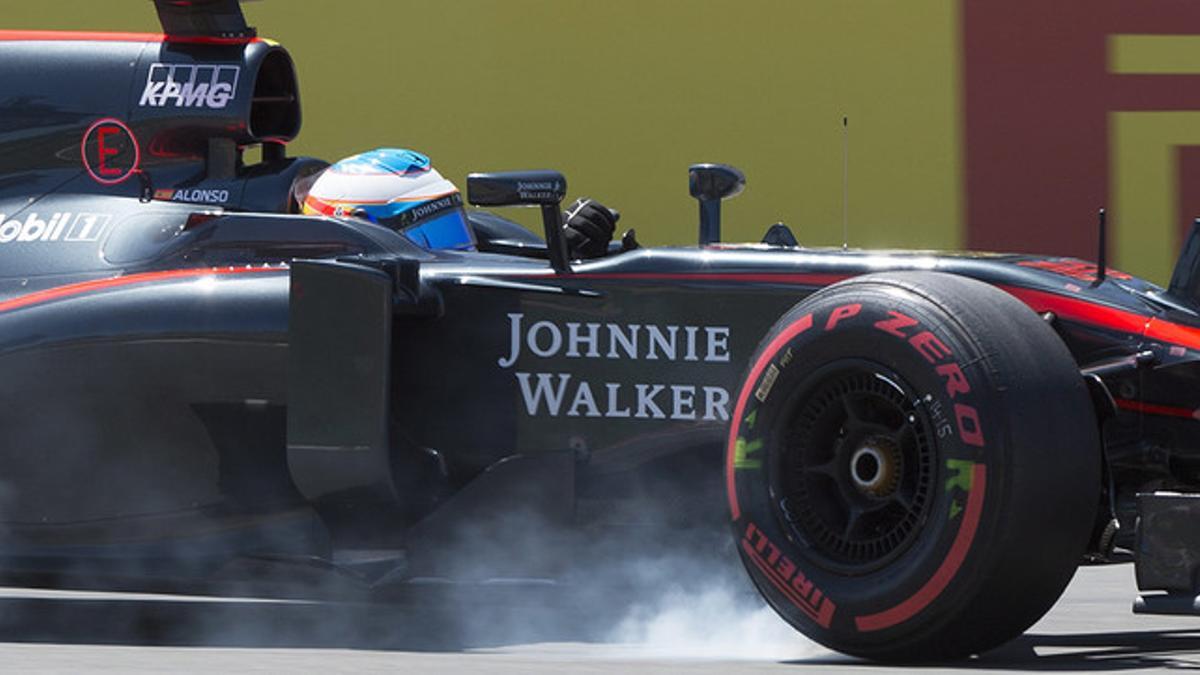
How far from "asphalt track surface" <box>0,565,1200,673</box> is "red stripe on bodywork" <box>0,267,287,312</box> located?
0.85 meters

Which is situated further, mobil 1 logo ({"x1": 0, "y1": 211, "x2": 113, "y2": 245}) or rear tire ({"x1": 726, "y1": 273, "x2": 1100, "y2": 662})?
mobil 1 logo ({"x1": 0, "y1": 211, "x2": 113, "y2": 245})

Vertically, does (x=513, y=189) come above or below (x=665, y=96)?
below

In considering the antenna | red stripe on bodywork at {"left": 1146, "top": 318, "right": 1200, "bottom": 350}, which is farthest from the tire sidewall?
the antenna

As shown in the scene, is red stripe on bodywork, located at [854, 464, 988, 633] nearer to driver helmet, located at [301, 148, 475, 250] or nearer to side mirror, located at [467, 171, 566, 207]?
side mirror, located at [467, 171, 566, 207]

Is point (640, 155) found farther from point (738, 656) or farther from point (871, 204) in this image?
point (738, 656)

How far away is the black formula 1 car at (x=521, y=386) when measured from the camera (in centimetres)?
420

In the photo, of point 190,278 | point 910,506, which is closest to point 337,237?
point 190,278

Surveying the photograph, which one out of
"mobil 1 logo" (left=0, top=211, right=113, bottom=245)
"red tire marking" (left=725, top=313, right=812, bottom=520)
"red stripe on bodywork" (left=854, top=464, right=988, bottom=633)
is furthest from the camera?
"mobil 1 logo" (left=0, top=211, right=113, bottom=245)

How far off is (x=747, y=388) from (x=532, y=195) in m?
0.82

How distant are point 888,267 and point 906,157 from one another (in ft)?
16.4

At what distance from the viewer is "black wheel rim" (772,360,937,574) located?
4301 mm

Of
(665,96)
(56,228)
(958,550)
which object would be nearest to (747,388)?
(958,550)

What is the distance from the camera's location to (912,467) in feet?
14.3

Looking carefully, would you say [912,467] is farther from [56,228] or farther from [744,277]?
[56,228]
